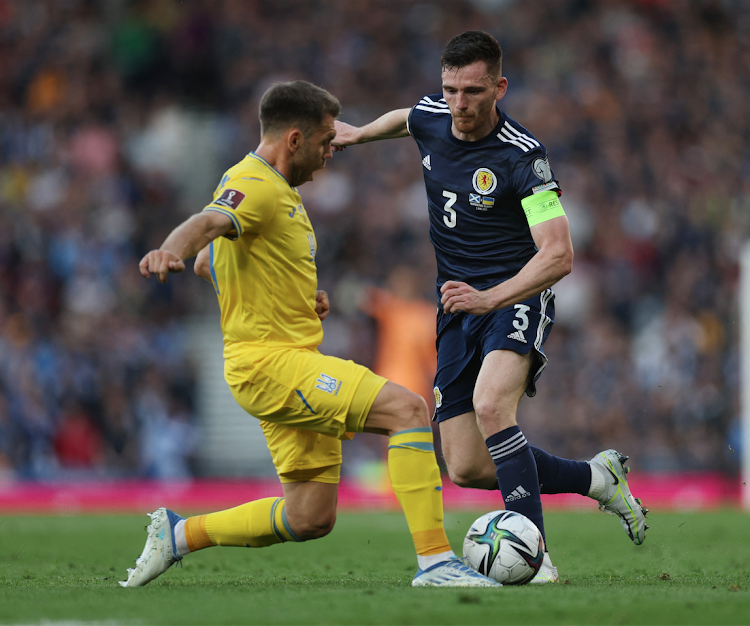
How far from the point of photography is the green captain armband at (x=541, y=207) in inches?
200

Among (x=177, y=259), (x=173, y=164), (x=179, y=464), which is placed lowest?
(x=179, y=464)

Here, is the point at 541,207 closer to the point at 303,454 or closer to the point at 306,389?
the point at 306,389

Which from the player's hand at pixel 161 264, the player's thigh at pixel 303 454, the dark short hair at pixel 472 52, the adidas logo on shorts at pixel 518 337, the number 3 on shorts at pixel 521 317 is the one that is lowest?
the player's thigh at pixel 303 454

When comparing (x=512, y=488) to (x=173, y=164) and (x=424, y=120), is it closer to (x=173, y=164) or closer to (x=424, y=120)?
(x=424, y=120)

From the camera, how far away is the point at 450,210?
18.1 ft

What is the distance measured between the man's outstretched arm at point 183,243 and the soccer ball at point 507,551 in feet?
5.79

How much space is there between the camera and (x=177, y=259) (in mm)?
4031

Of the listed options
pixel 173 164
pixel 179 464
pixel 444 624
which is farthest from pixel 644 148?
pixel 444 624

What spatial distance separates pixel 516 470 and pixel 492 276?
98 cm

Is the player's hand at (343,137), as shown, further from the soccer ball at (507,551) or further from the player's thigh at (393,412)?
the soccer ball at (507,551)

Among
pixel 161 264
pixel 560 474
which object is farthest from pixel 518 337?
pixel 161 264

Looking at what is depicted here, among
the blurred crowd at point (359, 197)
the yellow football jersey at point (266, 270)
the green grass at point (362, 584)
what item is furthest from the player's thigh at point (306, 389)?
the blurred crowd at point (359, 197)

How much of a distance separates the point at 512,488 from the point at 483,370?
0.57 meters

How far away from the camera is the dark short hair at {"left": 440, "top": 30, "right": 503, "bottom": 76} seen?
5172 mm
